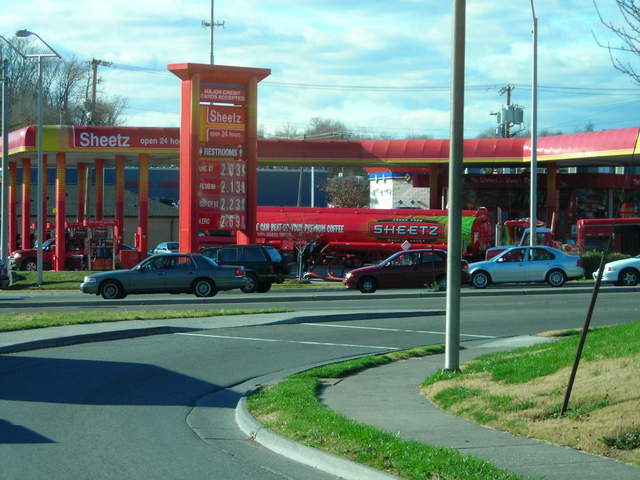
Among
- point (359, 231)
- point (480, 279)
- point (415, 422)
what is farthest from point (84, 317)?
point (359, 231)

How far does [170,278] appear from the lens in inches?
1210

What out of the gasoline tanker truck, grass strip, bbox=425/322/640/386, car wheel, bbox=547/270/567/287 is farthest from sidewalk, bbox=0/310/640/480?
the gasoline tanker truck

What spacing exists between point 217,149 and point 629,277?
56.6ft

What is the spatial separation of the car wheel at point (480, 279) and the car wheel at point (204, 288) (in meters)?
10.7

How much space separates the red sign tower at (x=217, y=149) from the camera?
37594 millimetres

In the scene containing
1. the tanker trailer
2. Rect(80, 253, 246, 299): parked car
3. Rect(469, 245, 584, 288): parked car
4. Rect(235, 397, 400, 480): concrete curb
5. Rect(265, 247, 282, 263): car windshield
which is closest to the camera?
Rect(235, 397, 400, 480): concrete curb

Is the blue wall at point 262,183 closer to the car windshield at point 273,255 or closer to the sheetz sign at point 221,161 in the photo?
the sheetz sign at point 221,161

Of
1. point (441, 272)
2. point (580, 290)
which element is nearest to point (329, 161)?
point (441, 272)

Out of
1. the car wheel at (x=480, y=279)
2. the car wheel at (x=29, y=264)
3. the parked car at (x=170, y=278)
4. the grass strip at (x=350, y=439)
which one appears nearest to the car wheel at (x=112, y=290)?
the parked car at (x=170, y=278)

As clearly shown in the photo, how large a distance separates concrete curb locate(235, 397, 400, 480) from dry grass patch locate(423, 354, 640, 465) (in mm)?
2039

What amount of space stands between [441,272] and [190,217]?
417 inches

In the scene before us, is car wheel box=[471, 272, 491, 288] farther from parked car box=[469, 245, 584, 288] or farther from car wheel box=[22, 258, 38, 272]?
car wheel box=[22, 258, 38, 272]

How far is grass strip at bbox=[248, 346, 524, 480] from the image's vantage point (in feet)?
24.2

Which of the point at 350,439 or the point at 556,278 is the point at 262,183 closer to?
the point at 556,278
